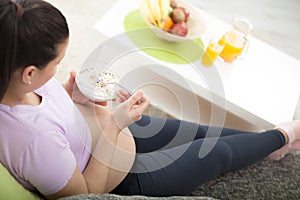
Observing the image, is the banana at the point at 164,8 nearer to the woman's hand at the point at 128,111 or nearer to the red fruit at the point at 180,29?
the red fruit at the point at 180,29

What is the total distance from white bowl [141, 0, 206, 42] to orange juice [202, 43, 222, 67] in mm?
76

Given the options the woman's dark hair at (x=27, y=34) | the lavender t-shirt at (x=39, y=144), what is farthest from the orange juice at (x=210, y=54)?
the woman's dark hair at (x=27, y=34)

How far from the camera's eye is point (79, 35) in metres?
2.23

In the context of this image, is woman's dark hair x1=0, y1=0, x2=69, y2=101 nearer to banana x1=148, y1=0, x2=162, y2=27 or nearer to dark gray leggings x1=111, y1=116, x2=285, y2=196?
dark gray leggings x1=111, y1=116, x2=285, y2=196

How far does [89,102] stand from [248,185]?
507mm

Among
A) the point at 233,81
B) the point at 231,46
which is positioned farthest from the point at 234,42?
the point at 233,81

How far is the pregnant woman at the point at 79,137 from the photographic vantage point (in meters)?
0.86

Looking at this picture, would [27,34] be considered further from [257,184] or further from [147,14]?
[147,14]

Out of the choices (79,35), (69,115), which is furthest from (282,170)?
(79,35)

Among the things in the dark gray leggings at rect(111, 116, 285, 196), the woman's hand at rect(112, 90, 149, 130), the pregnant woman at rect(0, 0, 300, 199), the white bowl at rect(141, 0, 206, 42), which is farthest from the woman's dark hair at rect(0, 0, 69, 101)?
the white bowl at rect(141, 0, 206, 42)

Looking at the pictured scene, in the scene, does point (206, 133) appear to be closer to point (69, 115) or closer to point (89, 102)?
point (89, 102)

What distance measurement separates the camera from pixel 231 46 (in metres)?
1.72

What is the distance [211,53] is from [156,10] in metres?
0.26

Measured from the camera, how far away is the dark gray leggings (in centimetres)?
125
